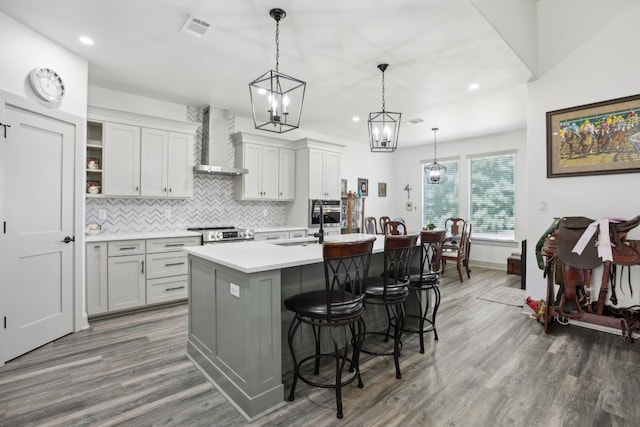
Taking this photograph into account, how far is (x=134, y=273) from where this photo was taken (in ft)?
12.4

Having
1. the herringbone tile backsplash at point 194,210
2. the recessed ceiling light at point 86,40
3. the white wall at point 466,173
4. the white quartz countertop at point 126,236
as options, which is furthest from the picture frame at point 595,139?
the recessed ceiling light at point 86,40

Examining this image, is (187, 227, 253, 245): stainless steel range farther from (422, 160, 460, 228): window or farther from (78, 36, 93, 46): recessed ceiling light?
(422, 160, 460, 228): window

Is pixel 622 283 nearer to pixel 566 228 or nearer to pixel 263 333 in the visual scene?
pixel 566 228

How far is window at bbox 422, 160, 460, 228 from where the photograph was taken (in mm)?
7238

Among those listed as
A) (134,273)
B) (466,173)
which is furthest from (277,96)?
(466,173)

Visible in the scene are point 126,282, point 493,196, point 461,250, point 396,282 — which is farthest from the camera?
point 493,196

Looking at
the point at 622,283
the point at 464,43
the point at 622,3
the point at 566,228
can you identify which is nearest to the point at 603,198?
the point at 566,228

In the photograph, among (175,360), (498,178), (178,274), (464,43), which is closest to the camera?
(175,360)

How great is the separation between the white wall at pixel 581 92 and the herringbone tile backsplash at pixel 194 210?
4.05 metres

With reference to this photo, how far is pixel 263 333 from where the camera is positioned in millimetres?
1931

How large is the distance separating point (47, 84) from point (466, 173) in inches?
279

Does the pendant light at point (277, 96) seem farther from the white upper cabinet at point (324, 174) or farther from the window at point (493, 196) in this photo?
the window at point (493, 196)

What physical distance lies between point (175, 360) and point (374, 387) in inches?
65.1

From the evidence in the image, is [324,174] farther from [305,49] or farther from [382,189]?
[305,49]
